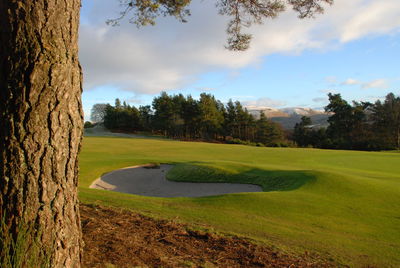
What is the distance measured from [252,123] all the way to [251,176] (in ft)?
181

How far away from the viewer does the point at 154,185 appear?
54.1 ft

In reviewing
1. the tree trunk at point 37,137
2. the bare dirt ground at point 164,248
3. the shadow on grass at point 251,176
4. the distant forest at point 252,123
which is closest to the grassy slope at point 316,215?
the bare dirt ground at point 164,248

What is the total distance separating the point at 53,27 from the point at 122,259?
2565mm

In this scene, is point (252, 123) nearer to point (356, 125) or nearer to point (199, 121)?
point (199, 121)

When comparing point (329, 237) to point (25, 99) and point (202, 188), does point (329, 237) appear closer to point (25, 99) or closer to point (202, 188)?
point (25, 99)

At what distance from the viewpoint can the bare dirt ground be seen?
3611mm

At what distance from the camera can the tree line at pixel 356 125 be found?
2226 inches

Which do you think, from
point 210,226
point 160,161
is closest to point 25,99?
point 210,226

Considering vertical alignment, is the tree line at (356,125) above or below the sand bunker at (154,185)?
above

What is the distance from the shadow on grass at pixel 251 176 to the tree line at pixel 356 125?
44.0 metres

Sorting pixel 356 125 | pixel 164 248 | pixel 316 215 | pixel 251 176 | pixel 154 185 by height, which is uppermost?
pixel 356 125

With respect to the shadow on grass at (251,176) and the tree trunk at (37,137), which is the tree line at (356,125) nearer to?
the shadow on grass at (251,176)

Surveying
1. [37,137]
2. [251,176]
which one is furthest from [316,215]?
[251,176]

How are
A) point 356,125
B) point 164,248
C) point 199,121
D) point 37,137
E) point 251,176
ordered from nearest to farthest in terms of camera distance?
point 37,137 → point 164,248 → point 251,176 → point 356,125 → point 199,121
